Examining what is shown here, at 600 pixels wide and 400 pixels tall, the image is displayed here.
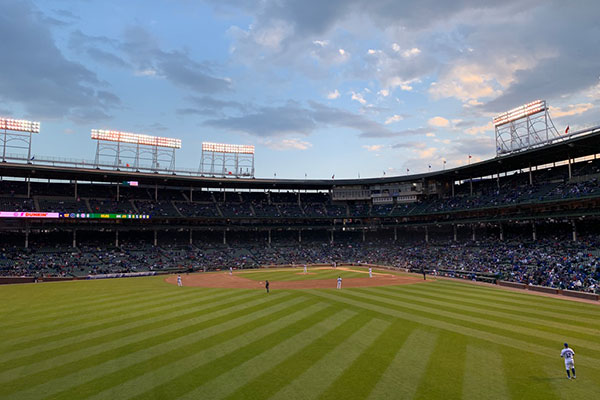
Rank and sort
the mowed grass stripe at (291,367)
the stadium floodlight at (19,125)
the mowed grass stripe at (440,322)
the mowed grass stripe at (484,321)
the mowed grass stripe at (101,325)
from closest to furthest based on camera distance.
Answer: the mowed grass stripe at (291,367)
the mowed grass stripe at (440,322)
the mowed grass stripe at (101,325)
the mowed grass stripe at (484,321)
the stadium floodlight at (19,125)

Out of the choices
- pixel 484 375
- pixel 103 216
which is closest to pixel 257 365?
pixel 484 375

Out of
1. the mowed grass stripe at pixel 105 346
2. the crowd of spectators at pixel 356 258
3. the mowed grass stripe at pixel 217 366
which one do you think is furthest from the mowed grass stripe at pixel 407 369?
the crowd of spectators at pixel 356 258

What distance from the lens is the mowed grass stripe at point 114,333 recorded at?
14.4m

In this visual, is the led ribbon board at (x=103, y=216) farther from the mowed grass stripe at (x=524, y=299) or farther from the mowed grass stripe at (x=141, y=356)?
the mowed grass stripe at (x=524, y=299)

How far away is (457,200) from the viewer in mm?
63656

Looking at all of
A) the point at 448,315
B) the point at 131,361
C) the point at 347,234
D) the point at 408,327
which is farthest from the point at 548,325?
the point at 347,234

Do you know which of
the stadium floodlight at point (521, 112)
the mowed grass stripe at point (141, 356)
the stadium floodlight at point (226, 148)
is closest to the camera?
the mowed grass stripe at point (141, 356)

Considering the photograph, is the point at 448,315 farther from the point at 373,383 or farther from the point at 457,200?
the point at 457,200

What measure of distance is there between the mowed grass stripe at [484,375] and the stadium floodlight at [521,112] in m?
46.2

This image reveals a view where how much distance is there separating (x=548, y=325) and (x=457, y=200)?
1869 inches

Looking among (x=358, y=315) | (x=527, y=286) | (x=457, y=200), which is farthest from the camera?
(x=457, y=200)

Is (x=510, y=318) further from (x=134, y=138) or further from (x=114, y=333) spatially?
(x=134, y=138)

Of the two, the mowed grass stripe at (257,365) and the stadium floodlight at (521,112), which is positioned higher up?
the stadium floodlight at (521,112)

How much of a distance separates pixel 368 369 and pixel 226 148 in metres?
66.2
